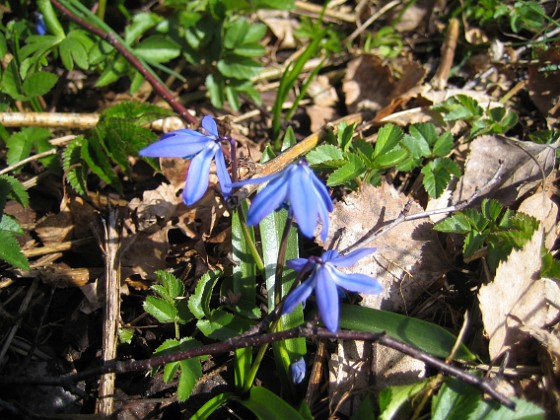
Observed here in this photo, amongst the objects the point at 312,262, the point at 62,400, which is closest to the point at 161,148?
the point at 312,262

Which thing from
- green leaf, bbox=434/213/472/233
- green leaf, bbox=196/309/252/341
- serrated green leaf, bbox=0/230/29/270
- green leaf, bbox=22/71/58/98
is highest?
green leaf, bbox=22/71/58/98

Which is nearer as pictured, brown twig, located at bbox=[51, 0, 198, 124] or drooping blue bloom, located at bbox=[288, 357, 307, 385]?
drooping blue bloom, located at bbox=[288, 357, 307, 385]

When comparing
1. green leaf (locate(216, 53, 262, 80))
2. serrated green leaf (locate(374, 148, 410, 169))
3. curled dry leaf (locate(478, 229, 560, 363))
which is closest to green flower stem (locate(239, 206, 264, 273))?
serrated green leaf (locate(374, 148, 410, 169))

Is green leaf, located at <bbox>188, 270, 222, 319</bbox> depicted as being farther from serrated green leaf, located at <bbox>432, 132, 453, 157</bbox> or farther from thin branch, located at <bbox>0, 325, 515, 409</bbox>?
serrated green leaf, located at <bbox>432, 132, 453, 157</bbox>

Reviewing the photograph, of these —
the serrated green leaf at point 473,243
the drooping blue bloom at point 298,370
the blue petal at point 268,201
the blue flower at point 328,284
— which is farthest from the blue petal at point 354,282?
the serrated green leaf at point 473,243

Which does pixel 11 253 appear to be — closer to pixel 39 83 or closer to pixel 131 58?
pixel 39 83

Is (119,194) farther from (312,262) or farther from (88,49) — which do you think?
(312,262)
